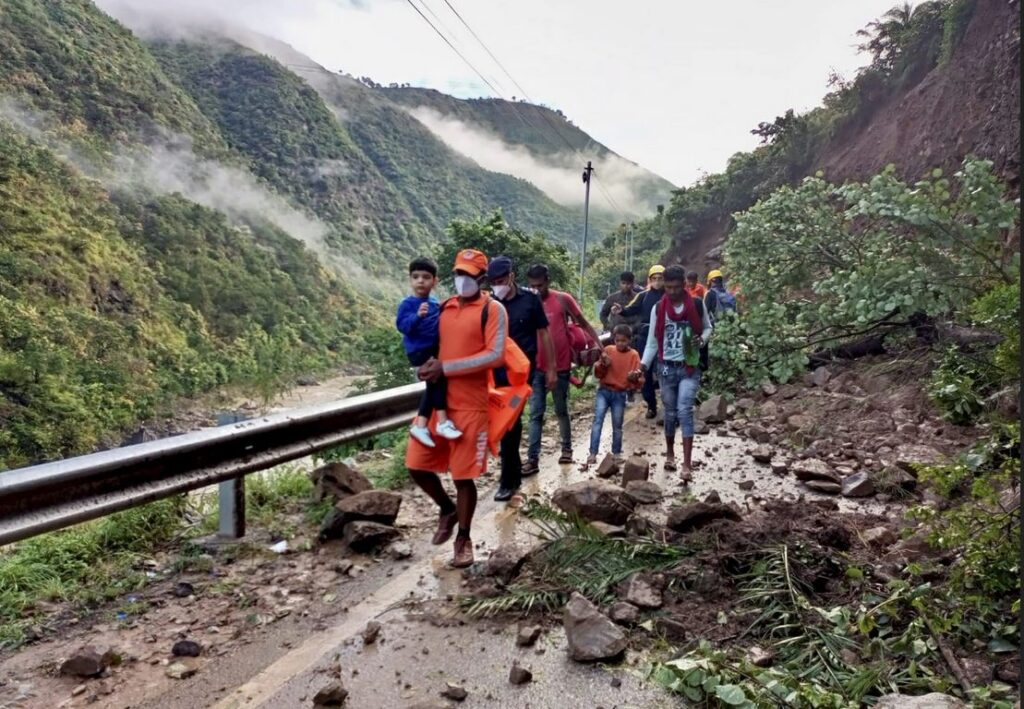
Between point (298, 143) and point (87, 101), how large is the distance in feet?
80.5

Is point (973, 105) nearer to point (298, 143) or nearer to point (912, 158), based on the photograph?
point (912, 158)

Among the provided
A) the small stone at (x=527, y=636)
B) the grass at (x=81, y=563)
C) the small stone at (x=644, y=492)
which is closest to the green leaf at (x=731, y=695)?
the small stone at (x=527, y=636)

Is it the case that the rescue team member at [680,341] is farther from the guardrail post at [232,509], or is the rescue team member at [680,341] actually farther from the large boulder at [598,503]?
the guardrail post at [232,509]

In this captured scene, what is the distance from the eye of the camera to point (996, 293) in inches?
209

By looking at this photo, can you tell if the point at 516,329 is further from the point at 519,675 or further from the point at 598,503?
the point at 519,675

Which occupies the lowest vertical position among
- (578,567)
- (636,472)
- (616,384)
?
(636,472)

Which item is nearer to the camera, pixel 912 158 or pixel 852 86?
pixel 912 158

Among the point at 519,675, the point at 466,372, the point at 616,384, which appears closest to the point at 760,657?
the point at 519,675

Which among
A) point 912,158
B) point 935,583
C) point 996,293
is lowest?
point 935,583

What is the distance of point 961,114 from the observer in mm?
15719

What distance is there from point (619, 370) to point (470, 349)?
3.07m

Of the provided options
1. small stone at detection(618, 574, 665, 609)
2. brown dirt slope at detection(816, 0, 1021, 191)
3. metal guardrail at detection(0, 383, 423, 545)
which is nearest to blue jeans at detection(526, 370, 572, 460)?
metal guardrail at detection(0, 383, 423, 545)

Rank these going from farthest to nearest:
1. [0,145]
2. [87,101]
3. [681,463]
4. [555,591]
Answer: [87,101], [0,145], [681,463], [555,591]

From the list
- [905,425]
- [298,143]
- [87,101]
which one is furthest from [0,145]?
[905,425]
